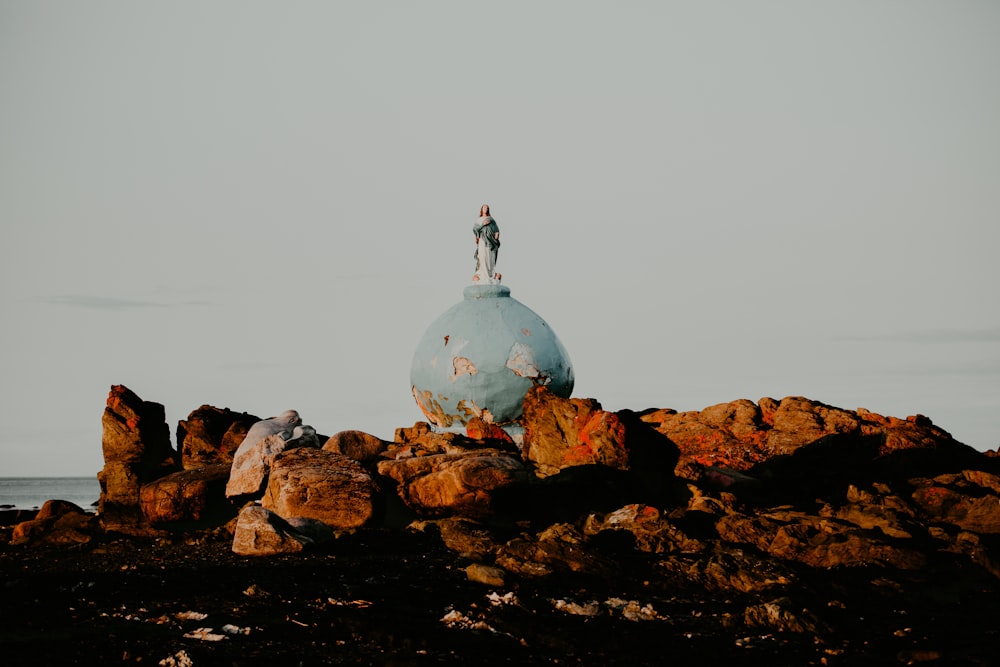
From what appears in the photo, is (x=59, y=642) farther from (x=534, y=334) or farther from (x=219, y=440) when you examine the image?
(x=534, y=334)

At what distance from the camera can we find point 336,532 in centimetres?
1627

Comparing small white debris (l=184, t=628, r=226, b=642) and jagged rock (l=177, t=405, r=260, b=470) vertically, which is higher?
jagged rock (l=177, t=405, r=260, b=470)

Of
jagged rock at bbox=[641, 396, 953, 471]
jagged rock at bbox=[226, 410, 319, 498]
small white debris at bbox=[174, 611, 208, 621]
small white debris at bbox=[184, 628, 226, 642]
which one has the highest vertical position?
jagged rock at bbox=[641, 396, 953, 471]

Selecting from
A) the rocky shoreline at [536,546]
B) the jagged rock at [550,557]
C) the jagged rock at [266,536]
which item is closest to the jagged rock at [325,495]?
the rocky shoreline at [536,546]

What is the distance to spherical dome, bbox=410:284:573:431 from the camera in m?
22.0

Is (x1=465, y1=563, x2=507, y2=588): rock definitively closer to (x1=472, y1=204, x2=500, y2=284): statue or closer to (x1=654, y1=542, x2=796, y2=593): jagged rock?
(x1=654, y1=542, x2=796, y2=593): jagged rock

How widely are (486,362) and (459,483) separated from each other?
16.2ft

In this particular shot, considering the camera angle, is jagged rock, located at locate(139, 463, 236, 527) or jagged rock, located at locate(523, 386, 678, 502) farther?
jagged rock, located at locate(139, 463, 236, 527)

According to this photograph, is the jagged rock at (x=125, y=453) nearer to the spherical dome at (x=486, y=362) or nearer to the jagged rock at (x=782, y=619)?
the spherical dome at (x=486, y=362)

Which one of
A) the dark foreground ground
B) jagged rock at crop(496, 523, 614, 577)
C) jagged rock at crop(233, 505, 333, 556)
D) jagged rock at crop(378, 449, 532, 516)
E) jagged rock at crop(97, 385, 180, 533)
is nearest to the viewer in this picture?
the dark foreground ground

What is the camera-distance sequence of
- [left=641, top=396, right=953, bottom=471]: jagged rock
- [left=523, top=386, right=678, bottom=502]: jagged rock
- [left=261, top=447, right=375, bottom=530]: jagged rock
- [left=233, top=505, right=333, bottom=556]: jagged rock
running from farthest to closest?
[left=641, top=396, right=953, bottom=471]: jagged rock < [left=523, top=386, right=678, bottom=502]: jagged rock < [left=261, top=447, right=375, bottom=530]: jagged rock < [left=233, top=505, right=333, bottom=556]: jagged rock

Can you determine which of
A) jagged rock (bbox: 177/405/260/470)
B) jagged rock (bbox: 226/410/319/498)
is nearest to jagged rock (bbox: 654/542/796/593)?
jagged rock (bbox: 226/410/319/498)

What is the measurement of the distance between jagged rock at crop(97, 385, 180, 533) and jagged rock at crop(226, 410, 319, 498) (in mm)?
1868

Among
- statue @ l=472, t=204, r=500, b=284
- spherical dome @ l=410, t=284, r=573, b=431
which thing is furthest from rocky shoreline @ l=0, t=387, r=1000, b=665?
statue @ l=472, t=204, r=500, b=284
